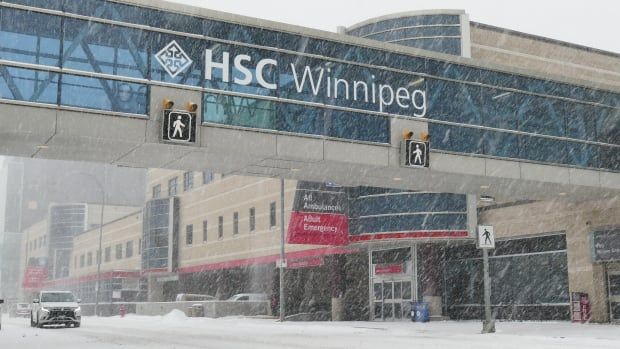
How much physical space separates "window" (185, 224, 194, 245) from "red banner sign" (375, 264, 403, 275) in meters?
23.8

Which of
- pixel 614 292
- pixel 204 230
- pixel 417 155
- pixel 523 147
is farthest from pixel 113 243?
pixel 417 155

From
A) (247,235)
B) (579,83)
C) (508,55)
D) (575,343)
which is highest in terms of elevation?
(508,55)

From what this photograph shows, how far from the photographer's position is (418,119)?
2552 cm

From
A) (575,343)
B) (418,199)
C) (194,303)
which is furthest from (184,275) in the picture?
(575,343)

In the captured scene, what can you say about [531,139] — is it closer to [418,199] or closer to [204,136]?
[418,199]

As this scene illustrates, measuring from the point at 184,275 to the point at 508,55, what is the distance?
33.5 meters

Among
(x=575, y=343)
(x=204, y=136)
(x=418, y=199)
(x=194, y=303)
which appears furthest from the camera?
(x=194, y=303)

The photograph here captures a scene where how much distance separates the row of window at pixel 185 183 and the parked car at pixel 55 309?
23.0 metres

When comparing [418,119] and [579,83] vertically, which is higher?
[579,83]

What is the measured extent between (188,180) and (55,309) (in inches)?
1148

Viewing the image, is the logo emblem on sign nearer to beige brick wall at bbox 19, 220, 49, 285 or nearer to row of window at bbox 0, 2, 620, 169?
row of window at bbox 0, 2, 620, 169

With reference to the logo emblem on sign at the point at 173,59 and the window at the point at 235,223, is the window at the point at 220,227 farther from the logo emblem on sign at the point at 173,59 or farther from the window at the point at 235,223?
the logo emblem on sign at the point at 173,59

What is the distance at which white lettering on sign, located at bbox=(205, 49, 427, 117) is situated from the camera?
22750 millimetres

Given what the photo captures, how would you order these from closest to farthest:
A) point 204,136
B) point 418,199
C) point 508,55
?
1. point 204,136
2. point 418,199
3. point 508,55
